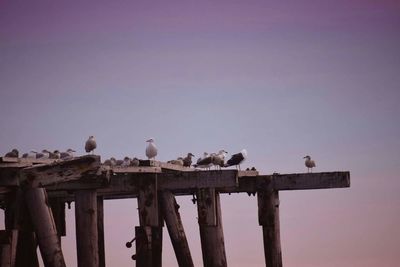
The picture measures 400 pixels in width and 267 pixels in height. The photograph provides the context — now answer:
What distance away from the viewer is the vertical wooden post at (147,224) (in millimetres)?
18562

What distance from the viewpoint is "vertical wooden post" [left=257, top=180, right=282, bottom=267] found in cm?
2159

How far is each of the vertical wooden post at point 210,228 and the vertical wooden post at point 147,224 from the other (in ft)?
3.45

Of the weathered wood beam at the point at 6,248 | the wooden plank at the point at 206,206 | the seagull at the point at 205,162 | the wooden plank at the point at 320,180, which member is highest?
the seagull at the point at 205,162

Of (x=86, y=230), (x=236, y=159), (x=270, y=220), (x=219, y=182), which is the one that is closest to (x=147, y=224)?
(x=219, y=182)

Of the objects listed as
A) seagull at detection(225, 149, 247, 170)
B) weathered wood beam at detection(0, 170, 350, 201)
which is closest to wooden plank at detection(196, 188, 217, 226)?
weathered wood beam at detection(0, 170, 350, 201)

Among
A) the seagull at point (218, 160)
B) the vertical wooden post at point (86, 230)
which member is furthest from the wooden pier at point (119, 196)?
the seagull at point (218, 160)

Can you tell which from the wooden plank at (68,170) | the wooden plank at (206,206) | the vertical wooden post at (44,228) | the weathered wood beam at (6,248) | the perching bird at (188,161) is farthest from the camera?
the perching bird at (188,161)

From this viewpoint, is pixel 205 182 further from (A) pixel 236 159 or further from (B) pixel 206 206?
(A) pixel 236 159

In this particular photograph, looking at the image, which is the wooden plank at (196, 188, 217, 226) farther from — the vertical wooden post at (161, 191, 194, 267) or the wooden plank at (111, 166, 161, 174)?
the wooden plank at (111, 166, 161, 174)

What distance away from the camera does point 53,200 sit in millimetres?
22906

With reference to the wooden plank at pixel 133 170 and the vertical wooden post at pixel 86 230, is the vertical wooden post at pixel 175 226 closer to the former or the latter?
the wooden plank at pixel 133 170

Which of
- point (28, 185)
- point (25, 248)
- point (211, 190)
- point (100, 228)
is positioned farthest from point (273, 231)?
point (28, 185)

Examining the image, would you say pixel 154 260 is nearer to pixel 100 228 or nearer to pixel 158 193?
pixel 158 193

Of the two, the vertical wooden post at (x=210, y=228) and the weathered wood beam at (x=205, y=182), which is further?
the vertical wooden post at (x=210, y=228)
